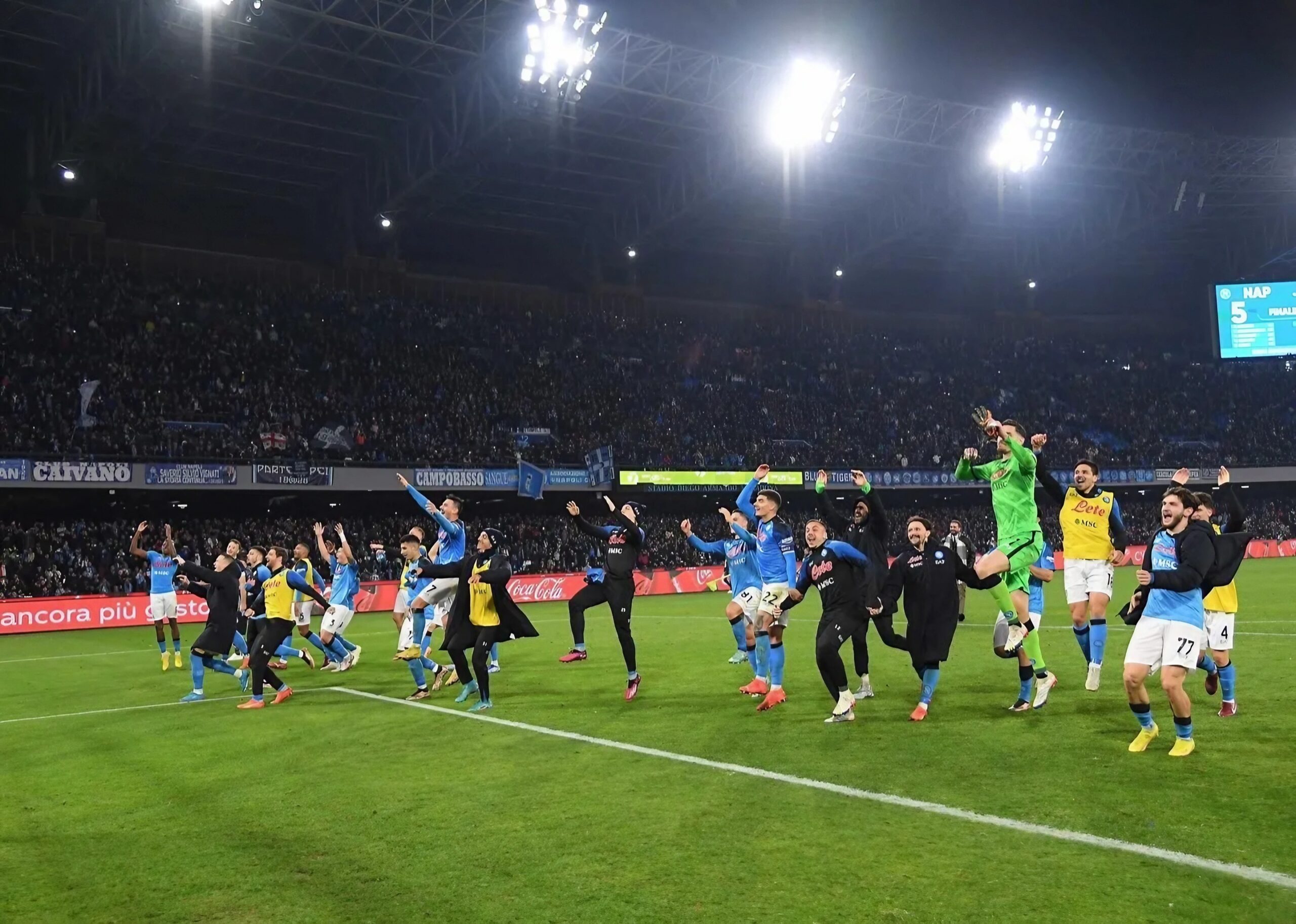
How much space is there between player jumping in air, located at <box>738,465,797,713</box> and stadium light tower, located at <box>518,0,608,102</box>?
21.0m

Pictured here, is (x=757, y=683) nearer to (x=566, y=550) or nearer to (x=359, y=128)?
(x=566, y=550)

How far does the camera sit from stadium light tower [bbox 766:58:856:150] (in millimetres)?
33438

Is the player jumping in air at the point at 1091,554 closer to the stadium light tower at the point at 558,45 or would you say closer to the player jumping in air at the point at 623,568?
the player jumping in air at the point at 623,568

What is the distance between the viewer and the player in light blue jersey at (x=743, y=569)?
12.5 meters

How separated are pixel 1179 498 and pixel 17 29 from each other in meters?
33.1

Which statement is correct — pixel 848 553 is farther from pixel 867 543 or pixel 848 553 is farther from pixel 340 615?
pixel 340 615

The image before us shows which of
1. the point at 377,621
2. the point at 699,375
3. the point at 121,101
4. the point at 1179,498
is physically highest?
the point at 121,101

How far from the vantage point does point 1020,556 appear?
35.9 feet

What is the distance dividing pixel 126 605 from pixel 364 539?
9390mm

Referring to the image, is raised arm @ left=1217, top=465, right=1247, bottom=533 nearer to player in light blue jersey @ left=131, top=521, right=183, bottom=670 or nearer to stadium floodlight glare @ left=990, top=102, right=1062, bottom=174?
player in light blue jersey @ left=131, top=521, right=183, bottom=670

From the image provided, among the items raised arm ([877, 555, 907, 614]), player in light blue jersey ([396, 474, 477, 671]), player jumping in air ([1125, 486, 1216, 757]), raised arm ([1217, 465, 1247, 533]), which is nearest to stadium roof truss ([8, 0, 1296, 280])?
player in light blue jersey ([396, 474, 477, 671])

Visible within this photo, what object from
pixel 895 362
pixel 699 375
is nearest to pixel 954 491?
pixel 895 362

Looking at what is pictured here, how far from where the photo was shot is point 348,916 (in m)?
5.44

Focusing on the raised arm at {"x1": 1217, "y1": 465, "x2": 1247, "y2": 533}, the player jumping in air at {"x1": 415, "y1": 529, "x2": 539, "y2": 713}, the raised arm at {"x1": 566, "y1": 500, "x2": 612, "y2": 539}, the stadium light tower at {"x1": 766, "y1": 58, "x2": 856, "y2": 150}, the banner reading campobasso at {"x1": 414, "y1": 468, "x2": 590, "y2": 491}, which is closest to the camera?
the raised arm at {"x1": 1217, "y1": 465, "x2": 1247, "y2": 533}
